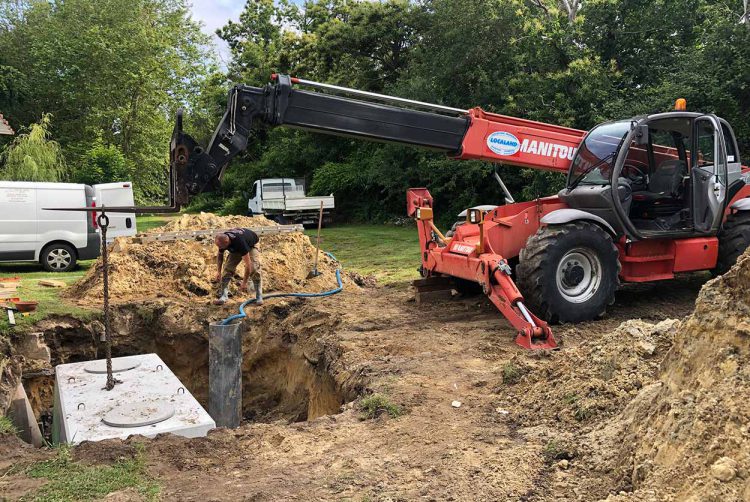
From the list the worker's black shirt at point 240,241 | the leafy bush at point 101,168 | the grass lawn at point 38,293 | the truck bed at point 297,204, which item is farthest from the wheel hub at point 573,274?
the leafy bush at point 101,168

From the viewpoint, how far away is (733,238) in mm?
7988

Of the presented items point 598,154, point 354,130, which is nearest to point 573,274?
point 598,154

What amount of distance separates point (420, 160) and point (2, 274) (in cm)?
1252

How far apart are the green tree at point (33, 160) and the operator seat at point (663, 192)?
21171 mm

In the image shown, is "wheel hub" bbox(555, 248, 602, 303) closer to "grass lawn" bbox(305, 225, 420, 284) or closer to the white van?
"grass lawn" bbox(305, 225, 420, 284)

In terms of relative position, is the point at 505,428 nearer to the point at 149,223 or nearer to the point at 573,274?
the point at 573,274

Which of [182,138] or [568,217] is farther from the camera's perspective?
[568,217]

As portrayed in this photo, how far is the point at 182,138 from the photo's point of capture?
6.13m

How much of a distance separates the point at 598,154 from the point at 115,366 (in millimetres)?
6472

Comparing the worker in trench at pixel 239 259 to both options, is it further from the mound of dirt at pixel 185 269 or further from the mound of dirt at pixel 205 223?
the mound of dirt at pixel 205 223

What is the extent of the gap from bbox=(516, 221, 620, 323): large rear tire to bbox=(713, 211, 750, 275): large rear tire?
1.81 meters

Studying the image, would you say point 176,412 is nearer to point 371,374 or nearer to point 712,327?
point 371,374

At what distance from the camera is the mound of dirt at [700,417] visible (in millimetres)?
2738

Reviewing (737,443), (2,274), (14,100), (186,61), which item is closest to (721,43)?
(737,443)
